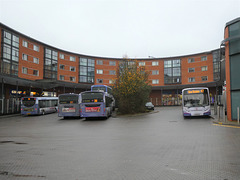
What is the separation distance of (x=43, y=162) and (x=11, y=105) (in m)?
28.3

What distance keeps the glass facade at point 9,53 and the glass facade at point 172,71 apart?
121ft

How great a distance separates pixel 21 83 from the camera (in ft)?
105

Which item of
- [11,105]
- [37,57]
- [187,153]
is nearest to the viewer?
[187,153]

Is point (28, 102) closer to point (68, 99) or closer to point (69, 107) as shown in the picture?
point (68, 99)

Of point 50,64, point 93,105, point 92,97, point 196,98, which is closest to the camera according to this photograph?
point 196,98

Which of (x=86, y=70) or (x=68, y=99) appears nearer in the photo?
(x=68, y=99)

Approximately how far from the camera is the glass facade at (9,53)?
35312 millimetres

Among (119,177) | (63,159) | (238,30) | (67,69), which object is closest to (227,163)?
(119,177)

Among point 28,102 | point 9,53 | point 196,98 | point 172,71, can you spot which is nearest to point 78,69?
point 9,53

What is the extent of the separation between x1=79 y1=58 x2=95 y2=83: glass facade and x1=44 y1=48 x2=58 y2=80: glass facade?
812 centimetres

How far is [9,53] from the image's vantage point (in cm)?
3675

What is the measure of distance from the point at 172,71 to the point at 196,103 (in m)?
40.2

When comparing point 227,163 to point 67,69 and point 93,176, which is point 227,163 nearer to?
point 93,176

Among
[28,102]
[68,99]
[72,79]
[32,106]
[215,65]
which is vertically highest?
[215,65]
